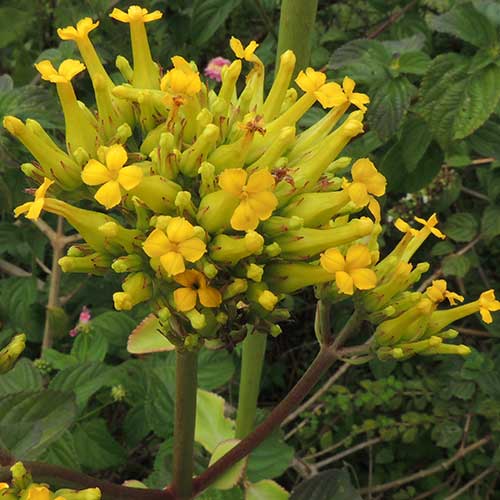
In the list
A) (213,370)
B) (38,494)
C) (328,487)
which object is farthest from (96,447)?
(38,494)

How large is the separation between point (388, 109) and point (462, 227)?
1.68 feet

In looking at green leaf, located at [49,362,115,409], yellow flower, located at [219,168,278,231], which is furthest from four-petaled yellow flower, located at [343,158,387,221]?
green leaf, located at [49,362,115,409]

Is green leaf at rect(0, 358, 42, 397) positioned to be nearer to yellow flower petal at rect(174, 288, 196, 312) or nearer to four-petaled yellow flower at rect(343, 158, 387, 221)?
yellow flower petal at rect(174, 288, 196, 312)

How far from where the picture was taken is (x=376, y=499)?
5.79 ft

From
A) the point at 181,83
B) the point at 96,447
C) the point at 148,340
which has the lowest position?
the point at 96,447

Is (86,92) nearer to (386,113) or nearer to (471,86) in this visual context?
(386,113)

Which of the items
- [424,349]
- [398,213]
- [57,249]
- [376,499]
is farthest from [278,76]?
[376,499]

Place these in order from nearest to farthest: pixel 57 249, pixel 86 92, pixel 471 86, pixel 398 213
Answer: pixel 471 86 → pixel 57 249 → pixel 86 92 → pixel 398 213

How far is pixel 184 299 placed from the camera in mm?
749

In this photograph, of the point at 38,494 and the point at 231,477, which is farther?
the point at 231,477

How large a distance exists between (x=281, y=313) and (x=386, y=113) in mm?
664

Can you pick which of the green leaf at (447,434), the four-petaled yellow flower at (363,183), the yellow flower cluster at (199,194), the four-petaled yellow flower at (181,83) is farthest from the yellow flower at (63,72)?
the green leaf at (447,434)

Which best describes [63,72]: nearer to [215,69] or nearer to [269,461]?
[269,461]

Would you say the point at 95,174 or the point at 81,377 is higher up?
the point at 95,174
